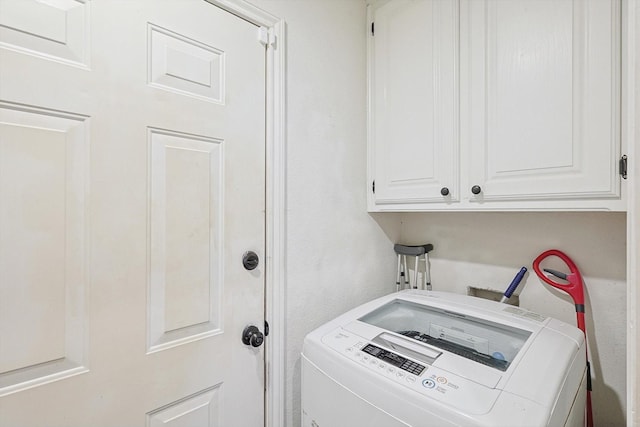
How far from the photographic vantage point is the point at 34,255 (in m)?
0.68

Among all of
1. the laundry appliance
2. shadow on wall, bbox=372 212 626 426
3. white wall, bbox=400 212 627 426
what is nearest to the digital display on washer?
the laundry appliance

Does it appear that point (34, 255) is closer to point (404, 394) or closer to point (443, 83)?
point (404, 394)

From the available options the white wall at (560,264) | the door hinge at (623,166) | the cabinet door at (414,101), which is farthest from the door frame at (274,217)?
the door hinge at (623,166)

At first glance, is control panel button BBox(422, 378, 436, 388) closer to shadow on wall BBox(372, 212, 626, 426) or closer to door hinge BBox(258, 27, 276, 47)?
shadow on wall BBox(372, 212, 626, 426)

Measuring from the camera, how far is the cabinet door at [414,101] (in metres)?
1.16

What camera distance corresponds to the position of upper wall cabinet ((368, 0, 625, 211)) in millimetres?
873

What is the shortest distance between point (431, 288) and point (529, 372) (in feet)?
2.64

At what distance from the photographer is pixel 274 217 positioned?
1092 millimetres

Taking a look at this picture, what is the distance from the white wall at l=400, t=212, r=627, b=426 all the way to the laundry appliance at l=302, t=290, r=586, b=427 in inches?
5.1

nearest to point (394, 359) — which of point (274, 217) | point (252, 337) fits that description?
point (252, 337)

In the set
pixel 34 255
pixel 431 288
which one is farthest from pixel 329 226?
pixel 34 255

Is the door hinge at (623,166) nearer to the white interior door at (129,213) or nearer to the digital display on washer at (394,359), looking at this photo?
the digital display on washer at (394,359)

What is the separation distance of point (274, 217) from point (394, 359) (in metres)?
0.60

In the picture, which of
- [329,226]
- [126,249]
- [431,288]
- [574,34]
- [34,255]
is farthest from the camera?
[431,288]
